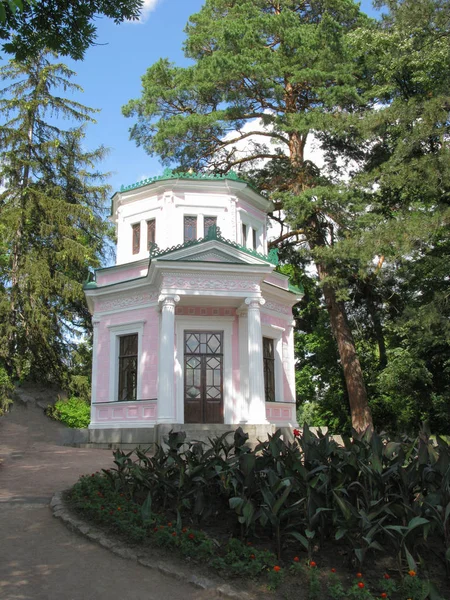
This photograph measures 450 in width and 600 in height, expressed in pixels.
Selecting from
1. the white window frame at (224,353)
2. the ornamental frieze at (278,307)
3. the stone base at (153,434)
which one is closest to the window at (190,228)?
the white window frame at (224,353)

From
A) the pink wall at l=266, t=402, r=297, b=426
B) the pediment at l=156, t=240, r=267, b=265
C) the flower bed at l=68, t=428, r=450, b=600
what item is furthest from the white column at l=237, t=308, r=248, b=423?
the flower bed at l=68, t=428, r=450, b=600

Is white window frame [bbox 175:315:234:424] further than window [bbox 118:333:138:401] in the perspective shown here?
No

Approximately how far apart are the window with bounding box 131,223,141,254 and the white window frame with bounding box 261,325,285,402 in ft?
17.8

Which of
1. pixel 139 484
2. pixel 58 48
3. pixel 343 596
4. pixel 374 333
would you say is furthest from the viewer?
pixel 374 333

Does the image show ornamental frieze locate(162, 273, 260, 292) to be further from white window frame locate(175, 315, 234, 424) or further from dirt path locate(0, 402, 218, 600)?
dirt path locate(0, 402, 218, 600)

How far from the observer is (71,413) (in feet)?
73.3

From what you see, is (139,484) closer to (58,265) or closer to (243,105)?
(243,105)

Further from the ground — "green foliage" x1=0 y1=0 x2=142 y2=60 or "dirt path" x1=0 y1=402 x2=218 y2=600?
"green foliage" x1=0 y1=0 x2=142 y2=60

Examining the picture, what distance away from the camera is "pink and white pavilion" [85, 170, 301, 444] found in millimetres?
14961

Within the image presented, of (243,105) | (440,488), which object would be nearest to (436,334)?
(243,105)

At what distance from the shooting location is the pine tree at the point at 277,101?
1744 cm

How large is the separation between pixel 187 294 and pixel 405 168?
→ 740cm

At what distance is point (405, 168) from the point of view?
15734 millimetres

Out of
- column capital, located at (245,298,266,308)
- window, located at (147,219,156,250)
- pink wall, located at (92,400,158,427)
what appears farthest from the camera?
window, located at (147,219,156,250)
